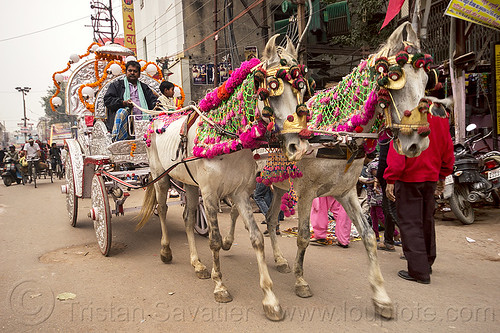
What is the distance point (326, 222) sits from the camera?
5.12 meters

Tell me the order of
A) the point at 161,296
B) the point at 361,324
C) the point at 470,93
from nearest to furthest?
1. the point at 361,324
2. the point at 161,296
3. the point at 470,93

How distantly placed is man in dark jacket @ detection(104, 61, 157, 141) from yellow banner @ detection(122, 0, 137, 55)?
63.4 feet

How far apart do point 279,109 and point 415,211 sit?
6.56 ft

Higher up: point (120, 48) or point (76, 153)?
point (120, 48)

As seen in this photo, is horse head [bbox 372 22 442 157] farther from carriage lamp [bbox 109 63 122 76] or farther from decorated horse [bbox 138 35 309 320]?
carriage lamp [bbox 109 63 122 76]

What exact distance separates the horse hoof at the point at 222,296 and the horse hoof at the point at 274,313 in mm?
495

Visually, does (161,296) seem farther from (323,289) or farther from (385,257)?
(385,257)

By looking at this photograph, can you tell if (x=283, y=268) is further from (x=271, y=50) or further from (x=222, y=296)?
(x=271, y=50)

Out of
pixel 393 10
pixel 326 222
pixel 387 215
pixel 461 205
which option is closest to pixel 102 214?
pixel 326 222

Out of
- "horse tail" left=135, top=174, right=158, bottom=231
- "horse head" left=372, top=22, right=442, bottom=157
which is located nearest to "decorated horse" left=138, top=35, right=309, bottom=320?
"horse head" left=372, top=22, right=442, bottom=157

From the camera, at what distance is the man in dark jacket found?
5293mm

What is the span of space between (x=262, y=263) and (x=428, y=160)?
198 cm

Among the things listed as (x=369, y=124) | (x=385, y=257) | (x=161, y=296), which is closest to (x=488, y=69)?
(x=385, y=257)

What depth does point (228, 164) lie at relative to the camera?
10.6 feet
